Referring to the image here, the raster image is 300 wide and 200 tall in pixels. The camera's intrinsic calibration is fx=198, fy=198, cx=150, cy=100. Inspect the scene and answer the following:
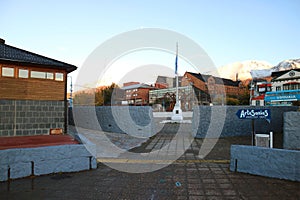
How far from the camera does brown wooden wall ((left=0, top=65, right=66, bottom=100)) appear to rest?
9961mm

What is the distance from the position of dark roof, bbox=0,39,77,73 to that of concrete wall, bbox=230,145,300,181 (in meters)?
9.94

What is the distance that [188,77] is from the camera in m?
49.2

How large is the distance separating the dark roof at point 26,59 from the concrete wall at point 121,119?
4147mm

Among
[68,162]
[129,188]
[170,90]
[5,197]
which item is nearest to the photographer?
[5,197]

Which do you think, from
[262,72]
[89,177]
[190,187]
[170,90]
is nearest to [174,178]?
[190,187]

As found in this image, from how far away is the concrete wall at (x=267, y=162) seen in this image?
4.70 metres

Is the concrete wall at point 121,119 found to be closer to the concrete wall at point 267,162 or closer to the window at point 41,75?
the window at point 41,75

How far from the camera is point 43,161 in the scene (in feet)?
16.9

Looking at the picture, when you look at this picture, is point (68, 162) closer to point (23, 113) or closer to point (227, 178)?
point (227, 178)

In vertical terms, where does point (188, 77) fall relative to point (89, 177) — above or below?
above

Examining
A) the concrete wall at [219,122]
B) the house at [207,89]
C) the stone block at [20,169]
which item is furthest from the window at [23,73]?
the house at [207,89]

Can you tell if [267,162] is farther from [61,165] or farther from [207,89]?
[207,89]

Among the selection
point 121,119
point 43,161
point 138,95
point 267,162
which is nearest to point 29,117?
point 121,119

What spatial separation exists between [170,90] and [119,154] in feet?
126
